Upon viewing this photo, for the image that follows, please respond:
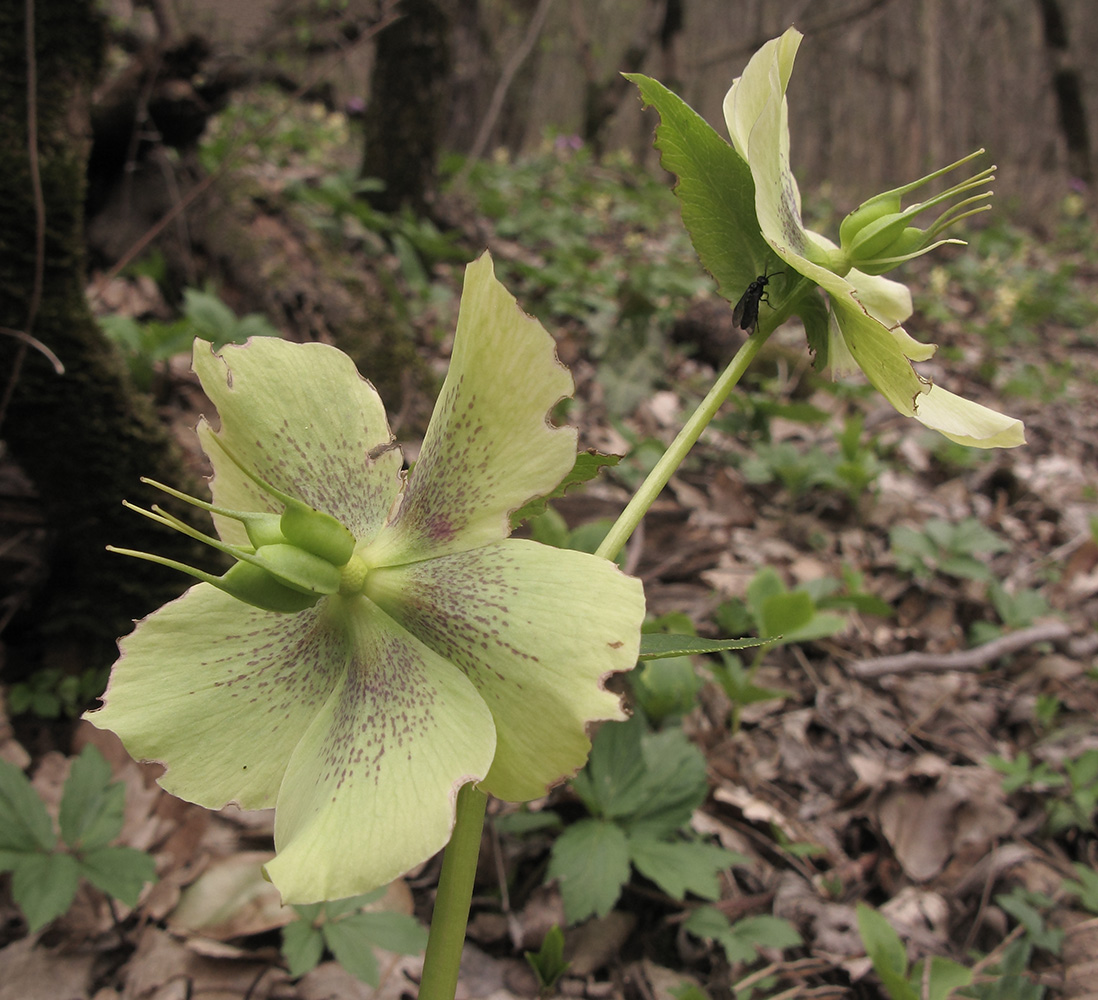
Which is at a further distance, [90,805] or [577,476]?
[90,805]

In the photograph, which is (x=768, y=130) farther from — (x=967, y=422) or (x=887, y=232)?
(x=967, y=422)

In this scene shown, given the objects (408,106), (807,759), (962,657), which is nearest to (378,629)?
(807,759)

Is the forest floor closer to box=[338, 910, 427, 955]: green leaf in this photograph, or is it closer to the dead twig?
the dead twig

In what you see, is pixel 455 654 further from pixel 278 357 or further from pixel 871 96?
pixel 871 96

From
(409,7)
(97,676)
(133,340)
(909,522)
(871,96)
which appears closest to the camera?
(97,676)

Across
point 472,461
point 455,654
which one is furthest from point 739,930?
point 472,461

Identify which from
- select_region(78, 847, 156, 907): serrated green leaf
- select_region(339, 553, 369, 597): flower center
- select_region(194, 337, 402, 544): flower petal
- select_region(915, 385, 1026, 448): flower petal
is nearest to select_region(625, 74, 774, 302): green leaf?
select_region(915, 385, 1026, 448): flower petal

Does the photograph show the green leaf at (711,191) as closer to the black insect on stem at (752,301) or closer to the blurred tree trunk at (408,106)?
the black insect on stem at (752,301)
